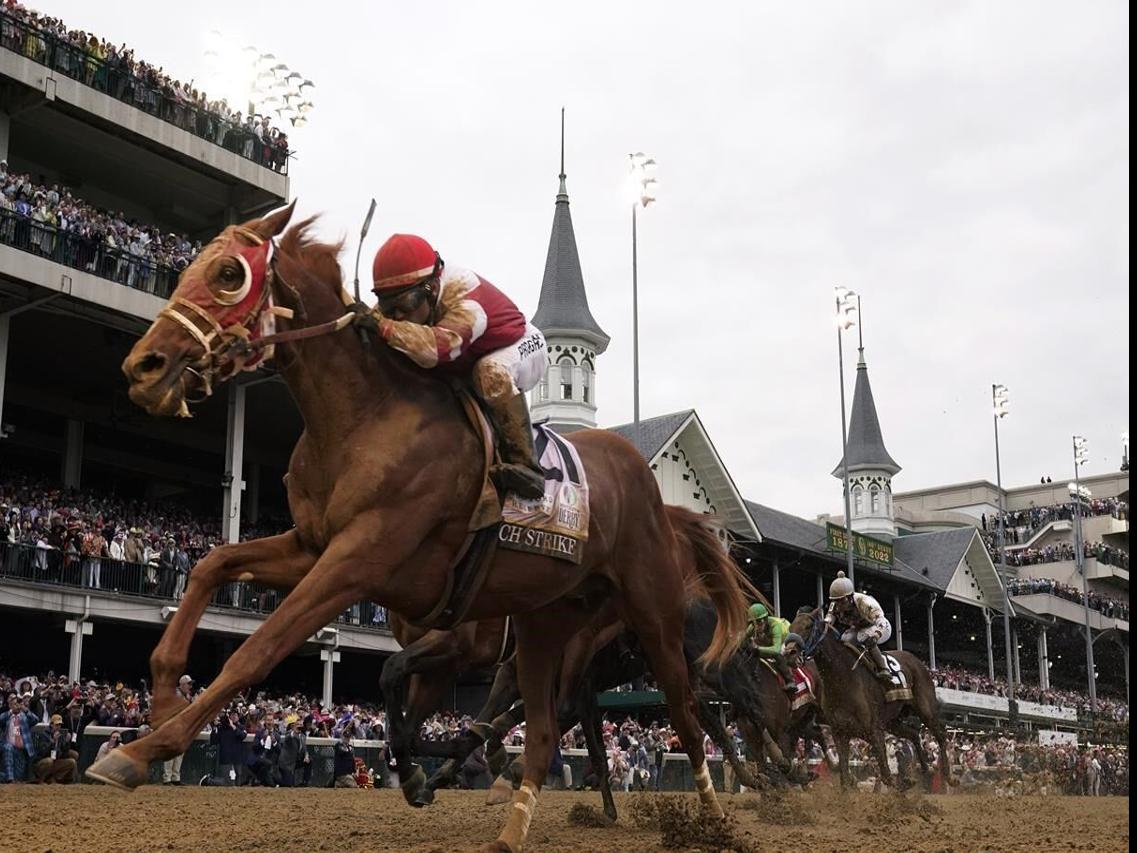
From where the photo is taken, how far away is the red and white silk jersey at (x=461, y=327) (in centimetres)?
608

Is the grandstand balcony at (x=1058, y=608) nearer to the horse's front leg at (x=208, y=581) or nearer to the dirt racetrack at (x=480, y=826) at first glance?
the dirt racetrack at (x=480, y=826)

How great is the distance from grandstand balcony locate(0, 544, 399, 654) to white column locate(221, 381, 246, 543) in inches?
65.2

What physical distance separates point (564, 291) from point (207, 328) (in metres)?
52.6

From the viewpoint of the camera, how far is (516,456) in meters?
6.38

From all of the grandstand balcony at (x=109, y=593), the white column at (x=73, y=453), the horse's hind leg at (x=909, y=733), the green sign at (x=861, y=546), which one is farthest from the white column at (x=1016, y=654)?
the white column at (x=73, y=453)

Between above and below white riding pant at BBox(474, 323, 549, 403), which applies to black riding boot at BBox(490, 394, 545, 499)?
below

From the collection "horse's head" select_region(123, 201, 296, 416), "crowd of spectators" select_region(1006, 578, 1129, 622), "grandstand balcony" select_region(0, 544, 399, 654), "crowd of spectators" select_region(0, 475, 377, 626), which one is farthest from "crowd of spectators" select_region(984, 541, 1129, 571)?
"horse's head" select_region(123, 201, 296, 416)

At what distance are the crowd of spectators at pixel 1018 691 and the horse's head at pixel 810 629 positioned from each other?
3359cm

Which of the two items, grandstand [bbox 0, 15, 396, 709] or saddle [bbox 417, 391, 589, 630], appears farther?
grandstand [bbox 0, 15, 396, 709]

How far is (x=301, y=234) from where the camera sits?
6.43 m

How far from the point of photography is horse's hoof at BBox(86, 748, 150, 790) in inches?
183

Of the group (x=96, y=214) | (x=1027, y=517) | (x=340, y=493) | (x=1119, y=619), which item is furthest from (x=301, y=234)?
(x=1027, y=517)

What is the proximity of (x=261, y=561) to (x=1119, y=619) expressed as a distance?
77568 mm

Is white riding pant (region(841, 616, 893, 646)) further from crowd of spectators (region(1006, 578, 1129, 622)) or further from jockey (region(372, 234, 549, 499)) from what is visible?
crowd of spectators (region(1006, 578, 1129, 622))
